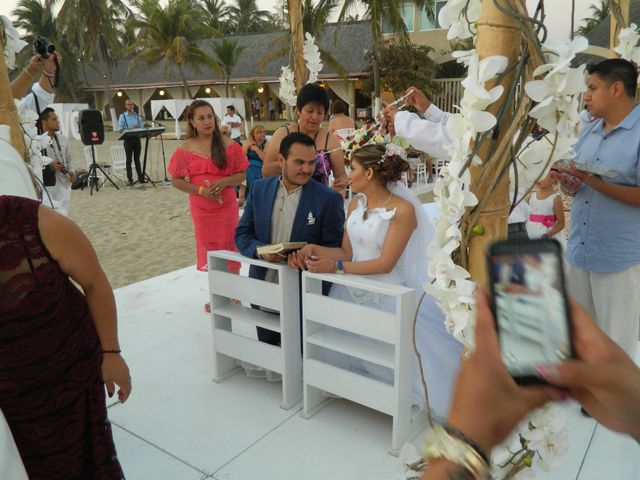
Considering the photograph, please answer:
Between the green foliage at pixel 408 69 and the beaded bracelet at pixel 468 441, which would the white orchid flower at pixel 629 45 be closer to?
the beaded bracelet at pixel 468 441

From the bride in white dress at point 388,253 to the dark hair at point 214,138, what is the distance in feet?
4.95

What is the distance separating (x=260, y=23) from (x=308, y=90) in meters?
58.1

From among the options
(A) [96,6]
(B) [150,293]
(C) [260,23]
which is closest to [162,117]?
(A) [96,6]

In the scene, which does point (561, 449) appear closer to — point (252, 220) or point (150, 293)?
point (252, 220)

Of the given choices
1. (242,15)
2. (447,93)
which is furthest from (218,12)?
(447,93)

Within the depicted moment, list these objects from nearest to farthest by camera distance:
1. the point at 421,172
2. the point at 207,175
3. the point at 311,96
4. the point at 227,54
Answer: the point at 311,96 < the point at 207,175 < the point at 421,172 < the point at 227,54

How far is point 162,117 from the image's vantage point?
3941 cm

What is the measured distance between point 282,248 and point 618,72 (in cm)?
200

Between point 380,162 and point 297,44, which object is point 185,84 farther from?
point 380,162

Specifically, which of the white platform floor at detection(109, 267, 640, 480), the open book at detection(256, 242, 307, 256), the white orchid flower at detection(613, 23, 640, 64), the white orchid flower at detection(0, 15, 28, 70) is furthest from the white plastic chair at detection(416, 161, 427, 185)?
the white orchid flower at detection(0, 15, 28, 70)

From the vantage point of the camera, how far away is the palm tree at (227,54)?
1261 inches

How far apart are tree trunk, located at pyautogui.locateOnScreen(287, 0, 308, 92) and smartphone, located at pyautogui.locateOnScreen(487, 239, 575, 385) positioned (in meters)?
4.51

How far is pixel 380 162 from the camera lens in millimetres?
3066

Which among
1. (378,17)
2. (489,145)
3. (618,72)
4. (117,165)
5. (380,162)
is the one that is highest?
(378,17)
